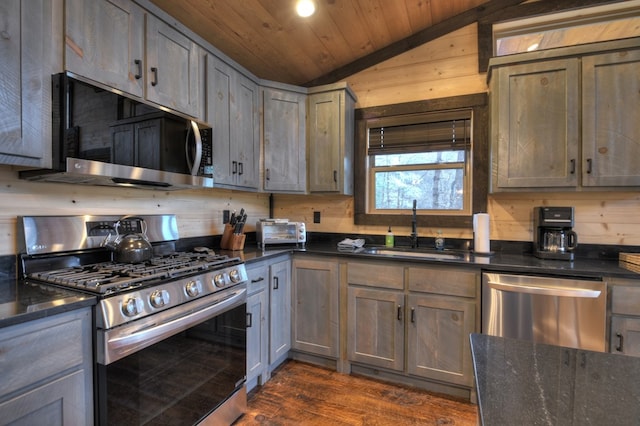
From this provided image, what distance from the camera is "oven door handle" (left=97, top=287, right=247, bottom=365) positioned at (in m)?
1.17

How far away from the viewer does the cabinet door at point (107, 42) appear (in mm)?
1409

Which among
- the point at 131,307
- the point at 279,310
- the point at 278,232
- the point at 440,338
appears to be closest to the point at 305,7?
the point at 278,232

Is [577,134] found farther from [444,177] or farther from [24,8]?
[24,8]

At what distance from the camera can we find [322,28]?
2467 millimetres

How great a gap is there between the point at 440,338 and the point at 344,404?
78 centimetres

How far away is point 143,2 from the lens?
169 cm

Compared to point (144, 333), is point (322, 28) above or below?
above

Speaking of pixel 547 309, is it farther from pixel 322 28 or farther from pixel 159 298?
pixel 322 28

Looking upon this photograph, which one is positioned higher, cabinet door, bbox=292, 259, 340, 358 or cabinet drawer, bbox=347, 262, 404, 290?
cabinet drawer, bbox=347, 262, 404, 290

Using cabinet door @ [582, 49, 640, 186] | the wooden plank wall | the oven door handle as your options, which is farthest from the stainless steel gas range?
cabinet door @ [582, 49, 640, 186]

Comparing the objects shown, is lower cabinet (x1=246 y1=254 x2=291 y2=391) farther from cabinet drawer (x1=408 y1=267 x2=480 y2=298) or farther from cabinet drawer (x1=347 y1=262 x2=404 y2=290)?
cabinet drawer (x1=408 y1=267 x2=480 y2=298)

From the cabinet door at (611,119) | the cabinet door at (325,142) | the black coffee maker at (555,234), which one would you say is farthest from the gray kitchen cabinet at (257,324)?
the cabinet door at (611,119)

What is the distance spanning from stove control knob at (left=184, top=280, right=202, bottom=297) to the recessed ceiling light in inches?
74.8

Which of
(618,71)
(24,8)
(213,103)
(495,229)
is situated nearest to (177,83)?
(213,103)
